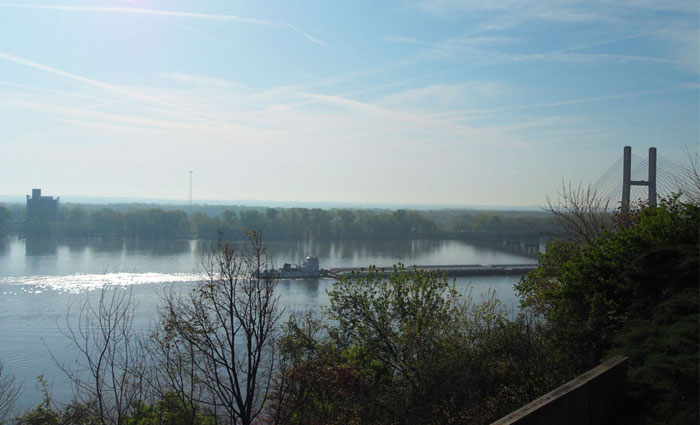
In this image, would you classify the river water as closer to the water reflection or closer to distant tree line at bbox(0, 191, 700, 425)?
the water reflection

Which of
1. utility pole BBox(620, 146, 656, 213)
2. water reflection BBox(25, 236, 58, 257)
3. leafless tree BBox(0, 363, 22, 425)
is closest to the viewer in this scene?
leafless tree BBox(0, 363, 22, 425)

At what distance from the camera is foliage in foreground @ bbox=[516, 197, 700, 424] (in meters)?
2.80

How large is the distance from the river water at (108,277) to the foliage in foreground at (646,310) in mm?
3592

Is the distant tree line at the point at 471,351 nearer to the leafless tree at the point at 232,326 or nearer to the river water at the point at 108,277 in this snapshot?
the leafless tree at the point at 232,326

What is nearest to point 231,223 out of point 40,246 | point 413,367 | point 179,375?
point 40,246

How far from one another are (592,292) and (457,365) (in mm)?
1410

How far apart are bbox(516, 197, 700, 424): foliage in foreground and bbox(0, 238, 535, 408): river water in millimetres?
3592

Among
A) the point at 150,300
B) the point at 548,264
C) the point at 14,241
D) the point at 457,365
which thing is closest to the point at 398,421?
the point at 457,365

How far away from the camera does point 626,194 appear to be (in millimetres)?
10547

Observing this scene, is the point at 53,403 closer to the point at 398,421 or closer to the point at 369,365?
the point at 369,365

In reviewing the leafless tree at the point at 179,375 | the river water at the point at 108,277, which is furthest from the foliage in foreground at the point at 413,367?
the river water at the point at 108,277

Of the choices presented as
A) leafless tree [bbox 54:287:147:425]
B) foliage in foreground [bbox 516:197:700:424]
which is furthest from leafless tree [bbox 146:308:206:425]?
foliage in foreground [bbox 516:197:700:424]

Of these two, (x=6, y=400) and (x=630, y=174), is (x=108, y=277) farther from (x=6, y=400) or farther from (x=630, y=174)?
(x=630, y=174)

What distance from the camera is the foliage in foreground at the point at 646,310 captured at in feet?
9.20
